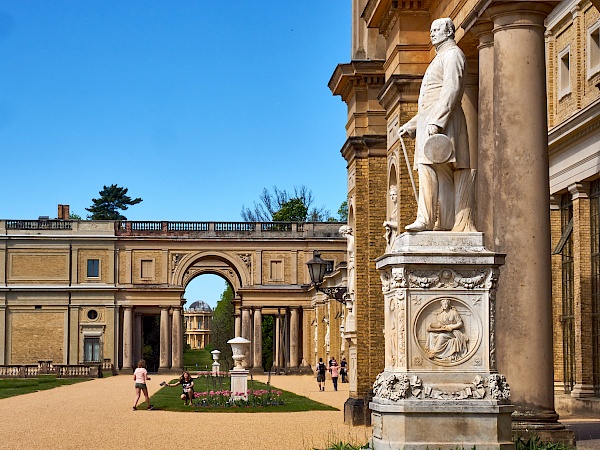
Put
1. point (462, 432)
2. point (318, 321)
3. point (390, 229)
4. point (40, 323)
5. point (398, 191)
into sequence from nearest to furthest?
point (462, 432) < point (398, 191) < point (390, 229) < point (318, 321) < point (40, 323)

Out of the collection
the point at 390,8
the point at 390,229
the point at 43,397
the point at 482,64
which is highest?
the point at 390,8

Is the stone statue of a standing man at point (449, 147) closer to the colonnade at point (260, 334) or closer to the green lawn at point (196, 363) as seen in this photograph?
the green lawn at point (196, 363)

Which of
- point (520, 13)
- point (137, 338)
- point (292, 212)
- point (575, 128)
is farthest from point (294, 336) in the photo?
point (520, 13)

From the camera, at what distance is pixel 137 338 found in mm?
79438

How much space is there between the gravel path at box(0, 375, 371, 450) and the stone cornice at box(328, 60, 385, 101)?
7.37m

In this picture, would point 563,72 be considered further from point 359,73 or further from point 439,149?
point 439,149

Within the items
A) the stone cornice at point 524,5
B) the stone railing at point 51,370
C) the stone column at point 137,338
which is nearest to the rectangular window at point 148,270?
the stone column at point 137,338

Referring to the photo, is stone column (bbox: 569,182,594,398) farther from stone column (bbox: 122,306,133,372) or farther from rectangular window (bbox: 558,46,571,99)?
stone column (bbox: 122,306,133,372)

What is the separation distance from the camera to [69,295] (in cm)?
7681

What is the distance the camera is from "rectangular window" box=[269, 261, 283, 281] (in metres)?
78.8

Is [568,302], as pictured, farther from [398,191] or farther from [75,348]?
[75,348]

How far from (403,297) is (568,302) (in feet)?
57.9

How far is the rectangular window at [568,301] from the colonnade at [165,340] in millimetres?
52449

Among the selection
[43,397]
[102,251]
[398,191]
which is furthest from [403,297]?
[102,251]
